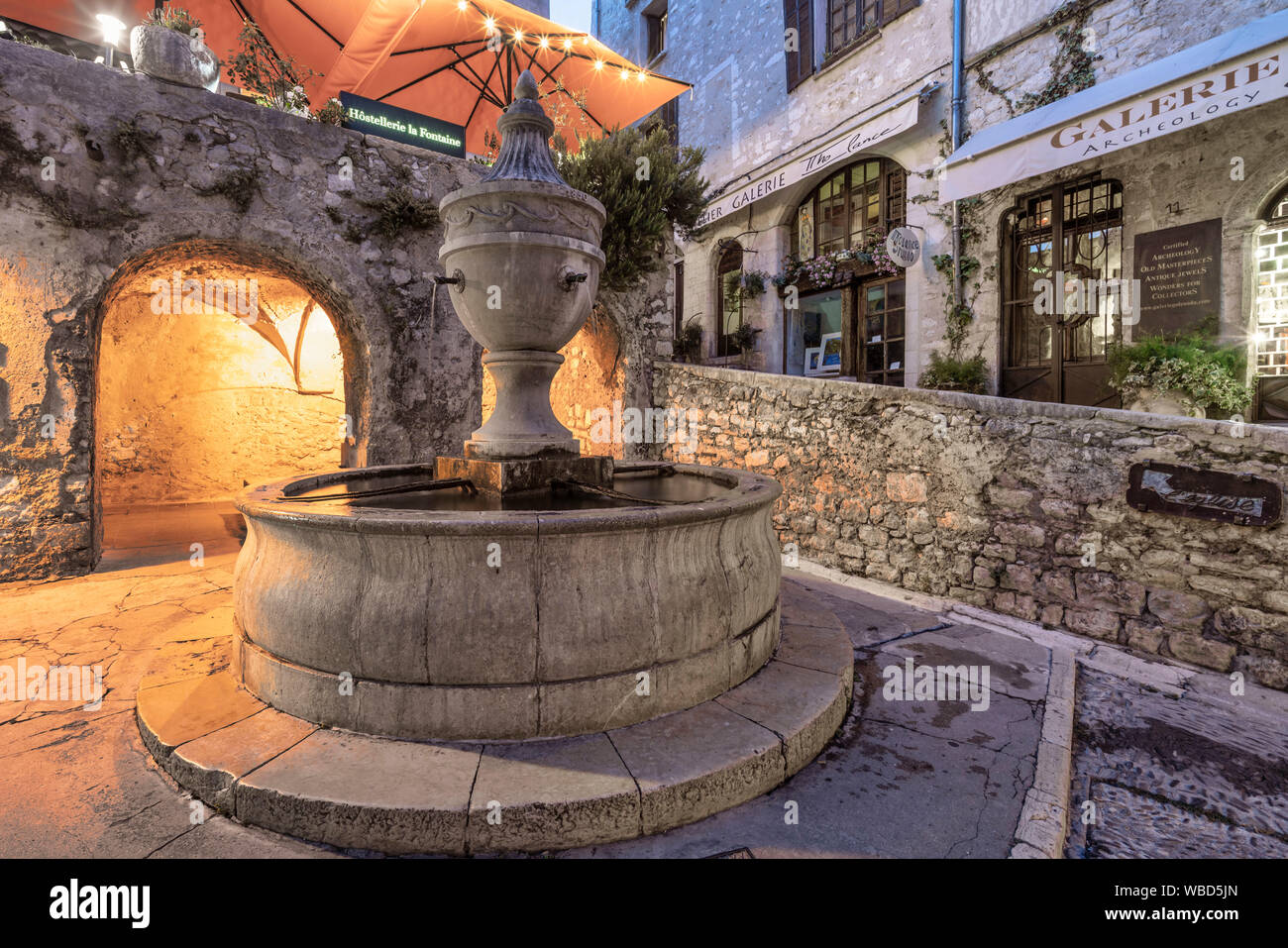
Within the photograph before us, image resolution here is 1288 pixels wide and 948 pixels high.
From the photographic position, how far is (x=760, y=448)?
241 inches

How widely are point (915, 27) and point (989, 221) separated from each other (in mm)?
3302

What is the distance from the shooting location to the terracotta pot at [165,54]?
511 centimetres

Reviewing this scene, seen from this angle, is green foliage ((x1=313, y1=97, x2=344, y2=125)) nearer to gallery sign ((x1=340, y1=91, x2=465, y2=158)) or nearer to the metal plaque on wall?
gallery sign ((x1=340, y1=91, x2=465, y2=158))

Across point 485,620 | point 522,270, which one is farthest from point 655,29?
point 485,620

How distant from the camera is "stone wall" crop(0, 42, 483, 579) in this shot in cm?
464

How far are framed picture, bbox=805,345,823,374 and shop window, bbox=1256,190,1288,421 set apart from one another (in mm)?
5564

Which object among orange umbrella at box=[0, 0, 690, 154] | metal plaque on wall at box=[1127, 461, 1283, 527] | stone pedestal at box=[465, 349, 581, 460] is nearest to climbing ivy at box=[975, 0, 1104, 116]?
orange umbrella at box=[0, 0, 690, 154]

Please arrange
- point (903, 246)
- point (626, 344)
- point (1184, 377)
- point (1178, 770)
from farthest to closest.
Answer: point (903, 246)
point (626, 344)
point (1184, 377)
point (1178, 770)

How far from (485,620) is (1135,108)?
7.65 metres

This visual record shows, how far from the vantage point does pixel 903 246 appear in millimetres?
8164

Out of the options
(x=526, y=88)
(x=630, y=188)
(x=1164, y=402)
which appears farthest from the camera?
(x=630, y=188)

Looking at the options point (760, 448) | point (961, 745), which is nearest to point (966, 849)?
point (961, 745)

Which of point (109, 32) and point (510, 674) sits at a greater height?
point (109, 32)

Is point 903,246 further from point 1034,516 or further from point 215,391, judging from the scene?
point 215,391
